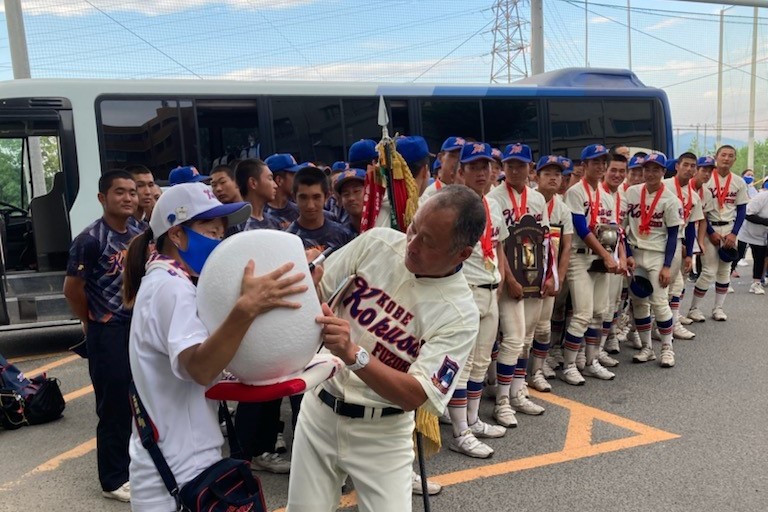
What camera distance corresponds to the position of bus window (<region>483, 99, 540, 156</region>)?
31.0ft

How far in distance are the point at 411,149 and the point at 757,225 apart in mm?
7898

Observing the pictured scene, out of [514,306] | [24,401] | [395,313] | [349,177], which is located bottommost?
[24,401]

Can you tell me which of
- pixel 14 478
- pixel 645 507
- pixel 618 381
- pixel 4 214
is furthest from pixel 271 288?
pixel 4 214

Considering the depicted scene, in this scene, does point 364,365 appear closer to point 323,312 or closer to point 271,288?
point 323,312

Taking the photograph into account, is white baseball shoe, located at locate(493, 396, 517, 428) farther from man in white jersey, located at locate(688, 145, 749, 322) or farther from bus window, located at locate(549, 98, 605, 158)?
bus window, located at locate(549, 98, 605, 158)

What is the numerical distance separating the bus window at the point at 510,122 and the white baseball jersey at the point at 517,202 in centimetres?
490

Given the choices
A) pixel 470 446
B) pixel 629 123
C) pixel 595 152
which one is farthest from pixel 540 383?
pixel 629 123

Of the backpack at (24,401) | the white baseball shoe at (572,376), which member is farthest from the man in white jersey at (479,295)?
the backpack at (24,401)

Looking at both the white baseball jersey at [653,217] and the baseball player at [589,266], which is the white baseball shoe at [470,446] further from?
the white baseball jersey at [653,217]

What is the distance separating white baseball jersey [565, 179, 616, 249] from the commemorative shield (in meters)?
0.95

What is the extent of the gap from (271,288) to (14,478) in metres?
3.47

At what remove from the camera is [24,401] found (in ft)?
15.5

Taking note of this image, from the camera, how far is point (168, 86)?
771 centimetres

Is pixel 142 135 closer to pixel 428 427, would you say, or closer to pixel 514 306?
pixel 514 306
